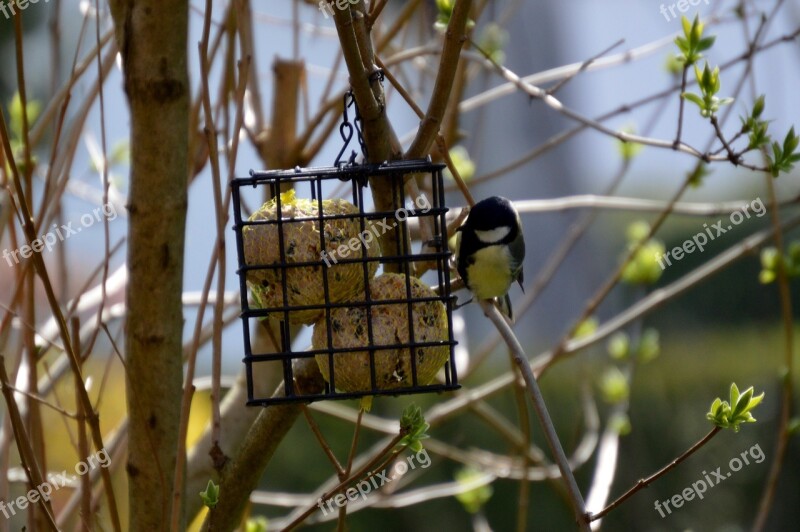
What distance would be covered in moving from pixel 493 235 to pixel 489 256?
0.37 ft

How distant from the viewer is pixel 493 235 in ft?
7.77

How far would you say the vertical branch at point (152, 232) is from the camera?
1.64 meters

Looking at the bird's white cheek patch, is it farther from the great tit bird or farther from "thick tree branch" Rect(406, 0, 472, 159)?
"thick tree branch" Rect(406, 0, 472, 159)

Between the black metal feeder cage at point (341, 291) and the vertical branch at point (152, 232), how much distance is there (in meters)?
0.19

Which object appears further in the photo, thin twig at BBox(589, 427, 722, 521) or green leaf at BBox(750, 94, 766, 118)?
green leaf at BBox(750, 94, 766, 118)

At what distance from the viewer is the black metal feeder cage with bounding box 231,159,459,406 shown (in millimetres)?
1799

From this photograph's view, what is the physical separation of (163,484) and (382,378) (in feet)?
1.58

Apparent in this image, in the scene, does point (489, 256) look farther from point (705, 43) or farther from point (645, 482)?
point (645, 482)

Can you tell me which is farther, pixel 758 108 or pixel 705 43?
pixel 705 43

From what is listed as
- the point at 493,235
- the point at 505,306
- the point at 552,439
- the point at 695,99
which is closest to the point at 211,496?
the point at 552,439

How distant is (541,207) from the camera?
9.45 ft

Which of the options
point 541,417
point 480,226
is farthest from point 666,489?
point 541,417

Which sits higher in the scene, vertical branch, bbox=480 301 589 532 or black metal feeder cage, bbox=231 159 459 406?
black metal feeder cage, bbox=231 159 459 406

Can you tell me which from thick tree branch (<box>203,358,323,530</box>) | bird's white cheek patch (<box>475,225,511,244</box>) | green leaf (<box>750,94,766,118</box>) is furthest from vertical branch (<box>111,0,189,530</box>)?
green leaf (<box>750,94,766,118</box>)
